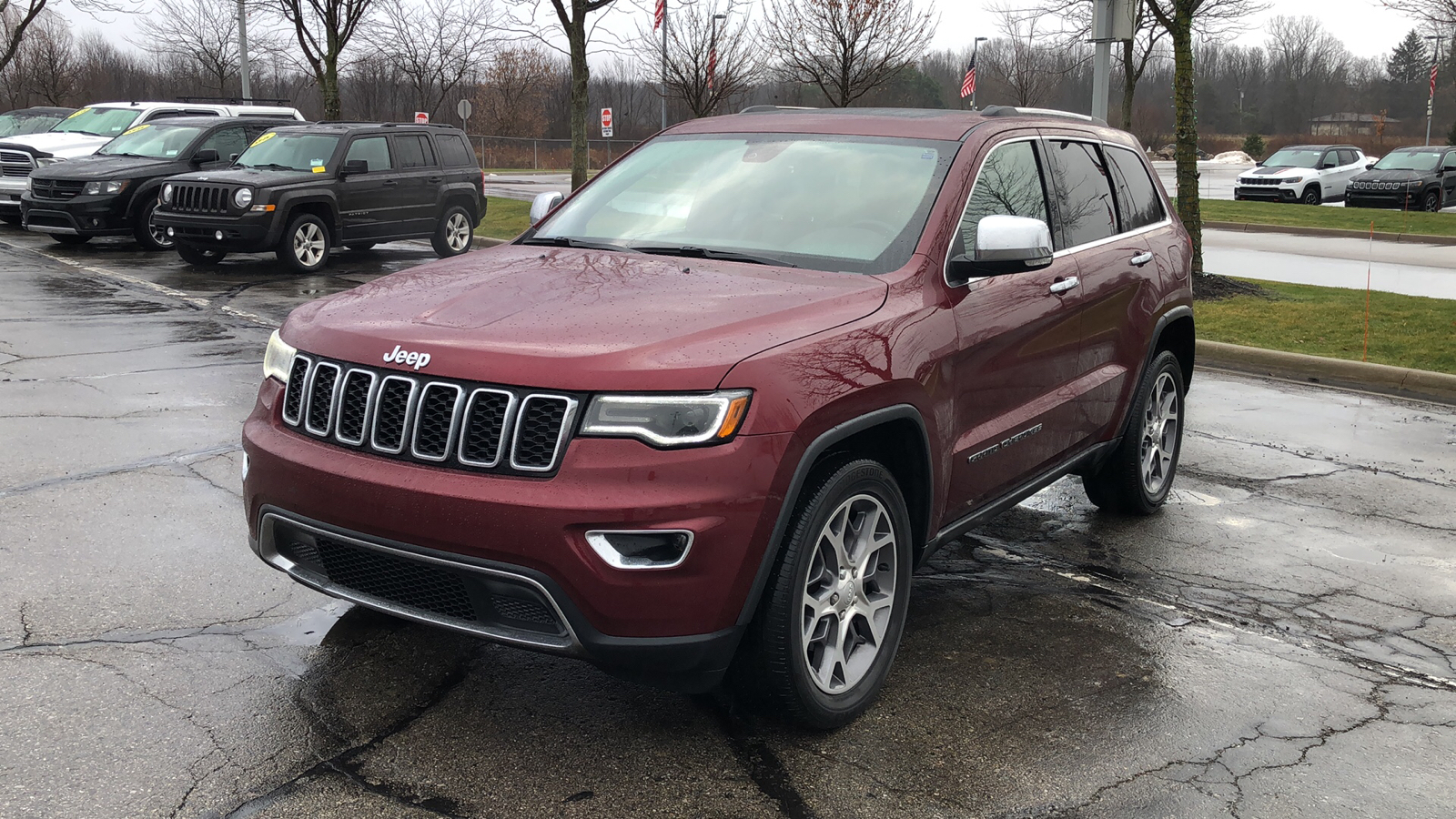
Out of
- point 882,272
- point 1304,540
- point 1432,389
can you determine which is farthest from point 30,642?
point 1432,389

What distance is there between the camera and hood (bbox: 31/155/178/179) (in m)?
16.5

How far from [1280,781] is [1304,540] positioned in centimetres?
258

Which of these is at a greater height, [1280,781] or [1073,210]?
[1073,210]

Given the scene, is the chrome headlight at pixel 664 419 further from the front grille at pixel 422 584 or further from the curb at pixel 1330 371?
the curb at pixel 1330 371

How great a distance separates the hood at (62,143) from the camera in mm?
19391

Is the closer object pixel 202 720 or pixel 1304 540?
pixel 202 720

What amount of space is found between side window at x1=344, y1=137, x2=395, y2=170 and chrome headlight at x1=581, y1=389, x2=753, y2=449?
13312 millimetres

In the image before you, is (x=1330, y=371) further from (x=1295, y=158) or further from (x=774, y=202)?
(x=1295, y=158)

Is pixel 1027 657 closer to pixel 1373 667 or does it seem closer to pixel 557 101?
pixel 1373 667

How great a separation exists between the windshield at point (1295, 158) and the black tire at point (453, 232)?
22708mm

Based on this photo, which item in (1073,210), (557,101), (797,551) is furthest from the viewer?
(557,101)

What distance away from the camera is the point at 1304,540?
5734mm

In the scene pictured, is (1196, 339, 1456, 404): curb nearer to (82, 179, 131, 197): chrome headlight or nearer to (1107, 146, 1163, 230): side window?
(1107, 146, 1163, 230): side window

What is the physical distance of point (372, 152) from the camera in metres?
15.8
